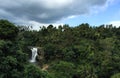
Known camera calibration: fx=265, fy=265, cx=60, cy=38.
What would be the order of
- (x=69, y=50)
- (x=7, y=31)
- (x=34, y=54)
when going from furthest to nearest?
1. (x=34, y=54)
2. (x=69, y=50)
3. (x=7, y=31)

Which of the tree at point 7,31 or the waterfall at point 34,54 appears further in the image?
the waterfall at point 34,54

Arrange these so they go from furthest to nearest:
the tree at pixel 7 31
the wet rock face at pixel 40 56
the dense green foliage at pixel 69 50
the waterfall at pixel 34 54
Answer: the waterfall at pixel 34 54 < the wet rock face at pixel 40 56 < the tree at pixel 7 31 < the dense green foliage at pixel 69 50

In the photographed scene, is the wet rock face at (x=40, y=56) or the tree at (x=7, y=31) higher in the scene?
the tree at (x=7, y=31)

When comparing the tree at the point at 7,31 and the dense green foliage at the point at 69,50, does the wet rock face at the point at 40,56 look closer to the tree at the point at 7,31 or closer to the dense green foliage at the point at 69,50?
the dense green foliage at the point at 69,50

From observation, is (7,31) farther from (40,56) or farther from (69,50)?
(40,56)

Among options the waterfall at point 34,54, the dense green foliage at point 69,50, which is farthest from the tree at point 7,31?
the waterfall at point 34,54

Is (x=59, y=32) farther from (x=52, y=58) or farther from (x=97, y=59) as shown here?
(x=97, y=59)

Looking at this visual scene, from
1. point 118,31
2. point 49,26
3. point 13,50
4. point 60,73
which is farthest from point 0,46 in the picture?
point 118,31

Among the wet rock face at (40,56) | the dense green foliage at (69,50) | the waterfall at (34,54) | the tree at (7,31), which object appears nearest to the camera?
the dense green foliage at (69,50)

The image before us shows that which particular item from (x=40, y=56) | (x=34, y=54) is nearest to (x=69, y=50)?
(x=40, y=56)
